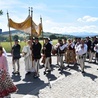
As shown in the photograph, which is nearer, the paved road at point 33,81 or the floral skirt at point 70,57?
the paved road at point 33,81

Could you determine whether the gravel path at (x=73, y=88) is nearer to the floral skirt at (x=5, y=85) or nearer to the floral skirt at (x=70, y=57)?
the floral skirt at (x=5, y=85)

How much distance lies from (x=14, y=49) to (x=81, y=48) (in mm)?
3457

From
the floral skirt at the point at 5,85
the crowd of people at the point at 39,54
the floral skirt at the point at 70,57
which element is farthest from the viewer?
the floral skirt at the point at 70,57

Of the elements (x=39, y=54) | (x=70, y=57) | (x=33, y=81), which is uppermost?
(x=39, y=54)

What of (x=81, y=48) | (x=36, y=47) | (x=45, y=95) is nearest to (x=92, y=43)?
(x=81, y=48)

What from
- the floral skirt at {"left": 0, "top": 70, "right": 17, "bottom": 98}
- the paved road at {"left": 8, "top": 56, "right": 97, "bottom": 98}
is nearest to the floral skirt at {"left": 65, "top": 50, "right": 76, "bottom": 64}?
the paved road at {"left": 8, "top": 56, "right": 97, "bottom": 98}

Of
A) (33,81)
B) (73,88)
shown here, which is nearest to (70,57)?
(33,81)

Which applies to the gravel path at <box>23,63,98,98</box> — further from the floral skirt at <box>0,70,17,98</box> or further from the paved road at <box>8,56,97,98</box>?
the floral skirt at <box>0,70,17,98</box>

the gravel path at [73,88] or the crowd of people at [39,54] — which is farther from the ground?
the crowd of people at [39,54]

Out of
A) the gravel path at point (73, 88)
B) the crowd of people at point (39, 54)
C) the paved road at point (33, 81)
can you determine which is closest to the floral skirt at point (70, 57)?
the crowd of people at point (39, 54)

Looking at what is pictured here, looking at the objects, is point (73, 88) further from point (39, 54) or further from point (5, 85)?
point (5, 85)

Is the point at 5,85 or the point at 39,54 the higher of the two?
the point at 39,54

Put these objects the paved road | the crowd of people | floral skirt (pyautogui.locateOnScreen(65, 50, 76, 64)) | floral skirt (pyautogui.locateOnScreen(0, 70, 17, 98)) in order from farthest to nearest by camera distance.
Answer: floral skirt (pyautogui.locateOnScreen(65, 50, 76, 64)) → the crowd of people → the paved road → floral skirt (pyautogui.locateOnScreen(0, 70, 17, 98))

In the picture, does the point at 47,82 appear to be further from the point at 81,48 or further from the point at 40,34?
the point at 40,34
